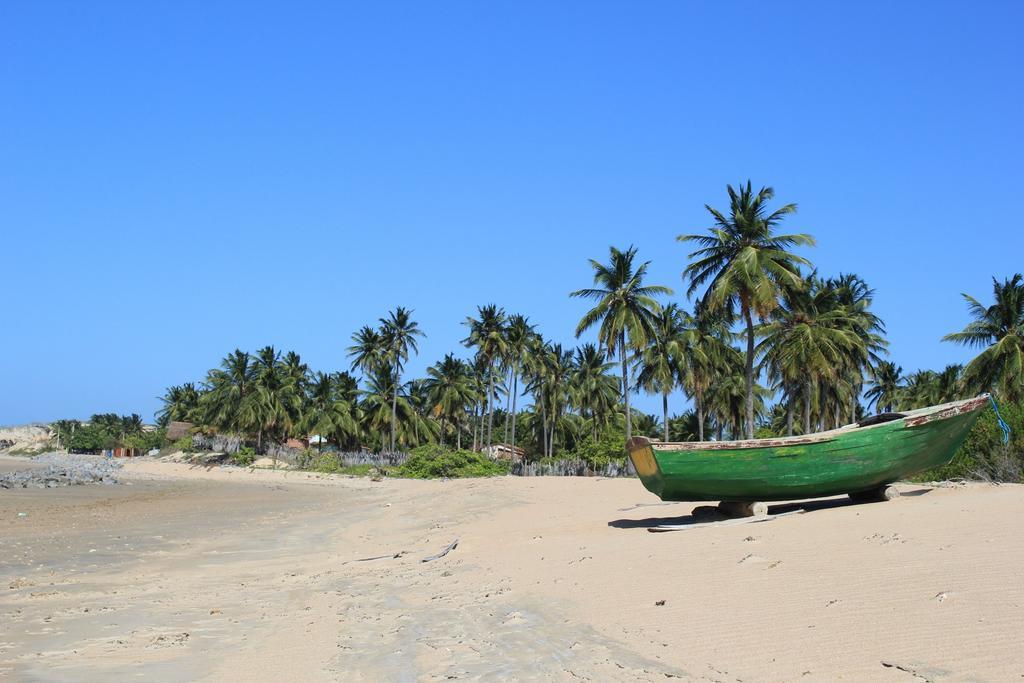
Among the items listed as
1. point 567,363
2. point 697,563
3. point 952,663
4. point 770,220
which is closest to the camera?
point 952,663

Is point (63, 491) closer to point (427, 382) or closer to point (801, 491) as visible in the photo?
point (801, 491)

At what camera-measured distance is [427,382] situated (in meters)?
67.4

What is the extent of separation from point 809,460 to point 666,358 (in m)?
37.2

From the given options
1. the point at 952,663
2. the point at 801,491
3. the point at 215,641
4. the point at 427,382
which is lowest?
the point at 215,641

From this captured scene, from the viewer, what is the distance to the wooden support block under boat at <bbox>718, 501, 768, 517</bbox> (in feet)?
40.6

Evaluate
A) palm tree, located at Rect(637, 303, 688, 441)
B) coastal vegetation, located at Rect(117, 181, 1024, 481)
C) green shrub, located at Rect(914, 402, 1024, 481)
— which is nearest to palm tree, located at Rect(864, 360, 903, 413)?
coastal vegetation, located at Rect(117, 181, 1024, 481)

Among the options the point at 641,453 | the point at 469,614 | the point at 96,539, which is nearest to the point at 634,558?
the point at 469,614

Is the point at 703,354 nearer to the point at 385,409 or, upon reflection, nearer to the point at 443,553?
the point at 385,409

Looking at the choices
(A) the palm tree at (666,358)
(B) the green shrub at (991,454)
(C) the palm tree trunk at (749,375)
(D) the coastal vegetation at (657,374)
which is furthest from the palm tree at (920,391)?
(B) the green shrub at (991,454)

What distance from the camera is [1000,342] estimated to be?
36.6 metres

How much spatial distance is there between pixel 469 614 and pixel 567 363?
56.8 meters

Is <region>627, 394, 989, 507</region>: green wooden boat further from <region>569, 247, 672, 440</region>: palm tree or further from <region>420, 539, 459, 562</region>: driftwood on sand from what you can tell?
<region>569, 247, 672, 440</region>: palm tree

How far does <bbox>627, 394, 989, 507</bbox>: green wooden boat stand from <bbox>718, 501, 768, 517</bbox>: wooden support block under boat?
0.36 ft

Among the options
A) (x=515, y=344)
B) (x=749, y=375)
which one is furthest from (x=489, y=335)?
(x=749, y=375)
